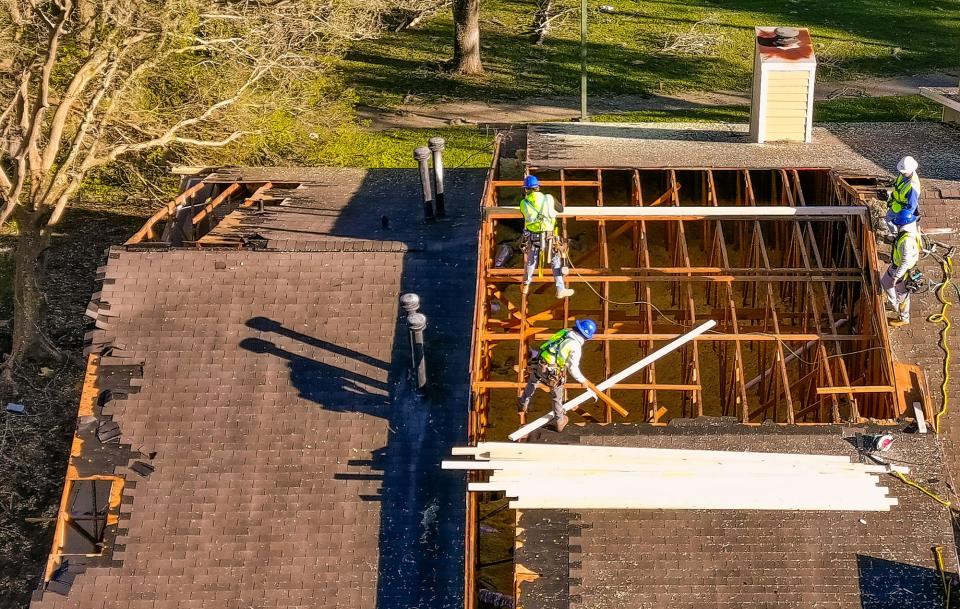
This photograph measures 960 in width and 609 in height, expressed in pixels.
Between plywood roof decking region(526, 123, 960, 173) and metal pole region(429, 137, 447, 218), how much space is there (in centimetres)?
214

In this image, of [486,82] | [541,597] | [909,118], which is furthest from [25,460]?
[909,118]

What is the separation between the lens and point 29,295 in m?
19.0

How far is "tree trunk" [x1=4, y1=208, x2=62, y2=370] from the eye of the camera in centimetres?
1844

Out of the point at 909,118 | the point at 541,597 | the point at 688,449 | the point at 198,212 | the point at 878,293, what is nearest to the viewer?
the point at 541,597

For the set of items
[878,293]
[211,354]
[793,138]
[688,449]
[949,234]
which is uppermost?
[793,138]

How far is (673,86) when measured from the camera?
30.8m

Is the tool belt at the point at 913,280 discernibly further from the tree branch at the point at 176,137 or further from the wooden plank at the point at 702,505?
the tree branch at the point at 176,137

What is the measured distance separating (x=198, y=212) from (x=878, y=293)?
1361 cm

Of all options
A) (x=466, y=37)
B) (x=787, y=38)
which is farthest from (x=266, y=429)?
(x=466, y=37)

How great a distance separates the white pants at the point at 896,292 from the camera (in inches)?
608

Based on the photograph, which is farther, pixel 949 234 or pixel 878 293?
pixel 949 234

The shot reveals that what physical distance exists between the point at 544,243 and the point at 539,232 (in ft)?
0.67

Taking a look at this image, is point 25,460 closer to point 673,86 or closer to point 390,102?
point 390,102

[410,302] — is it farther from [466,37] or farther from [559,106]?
[466,37]
